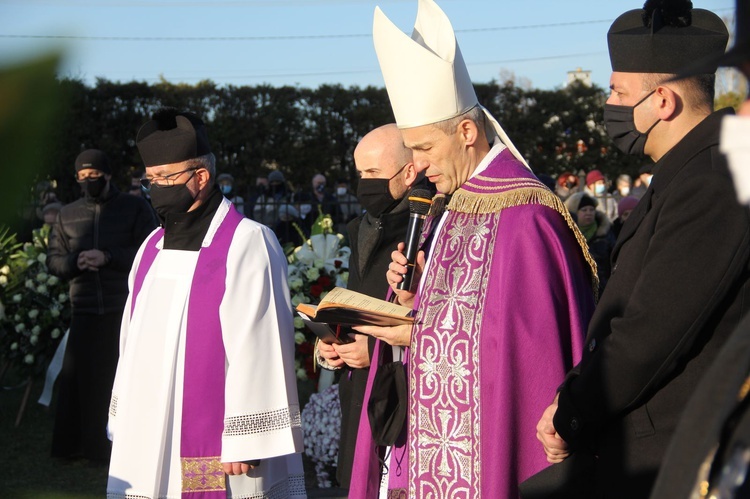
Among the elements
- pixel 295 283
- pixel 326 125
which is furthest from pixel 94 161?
pixel 326 125

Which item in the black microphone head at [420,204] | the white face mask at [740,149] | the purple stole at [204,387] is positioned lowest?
the purple stole at [204,387]

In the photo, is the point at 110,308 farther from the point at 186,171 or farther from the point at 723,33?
the point at 723,33

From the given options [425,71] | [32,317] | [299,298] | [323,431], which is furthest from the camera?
[32,317]

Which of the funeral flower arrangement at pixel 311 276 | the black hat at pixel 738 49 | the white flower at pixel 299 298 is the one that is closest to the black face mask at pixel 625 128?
the black hat at pixel 738 49

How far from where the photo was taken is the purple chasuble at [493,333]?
2.98m

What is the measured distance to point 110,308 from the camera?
23.5ft

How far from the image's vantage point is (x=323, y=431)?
6.61 meters

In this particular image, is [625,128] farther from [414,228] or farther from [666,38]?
[414,228]

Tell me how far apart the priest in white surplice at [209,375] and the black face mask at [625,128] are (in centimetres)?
163

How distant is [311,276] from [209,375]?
369cm

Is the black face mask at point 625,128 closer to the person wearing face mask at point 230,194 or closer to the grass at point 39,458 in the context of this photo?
the grass at point 39,458

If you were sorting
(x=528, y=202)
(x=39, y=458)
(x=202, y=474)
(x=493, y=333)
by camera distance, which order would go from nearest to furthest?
1. (x=493, y=333)
2. (x=528, y=202)
3. (x=202, y=474)
4. (x=39, y=458)

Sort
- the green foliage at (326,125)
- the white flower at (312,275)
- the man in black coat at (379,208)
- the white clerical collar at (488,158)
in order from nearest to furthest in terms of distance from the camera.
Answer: the white clerical collar at (488,158)
the man in black coat at (379,208)
the white flower at (312,275)
the green foliage at (326,125)

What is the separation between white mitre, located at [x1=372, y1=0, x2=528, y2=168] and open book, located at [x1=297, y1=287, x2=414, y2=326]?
65 cm
